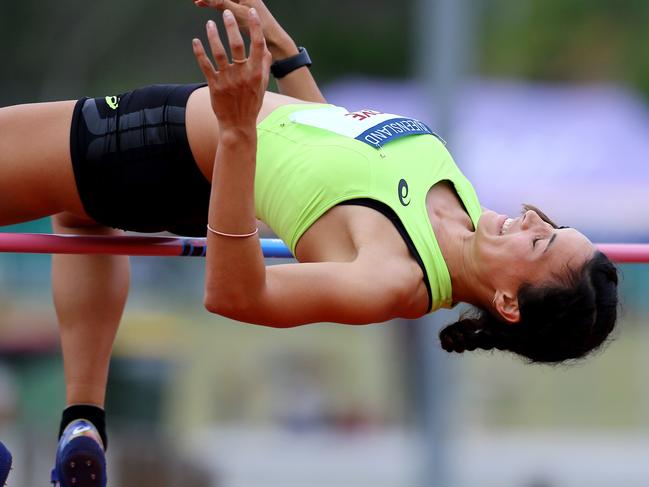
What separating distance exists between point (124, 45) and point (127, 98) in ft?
53.0

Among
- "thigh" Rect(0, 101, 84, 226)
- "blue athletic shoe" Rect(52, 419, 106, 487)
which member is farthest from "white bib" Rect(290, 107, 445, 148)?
"blue athletic shoe" Rect(52, 419, 106, 487)

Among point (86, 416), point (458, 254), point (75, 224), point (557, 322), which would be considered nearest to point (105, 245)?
point (75, 224)

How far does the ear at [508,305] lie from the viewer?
3.84 meters

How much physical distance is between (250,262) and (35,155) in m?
0.83

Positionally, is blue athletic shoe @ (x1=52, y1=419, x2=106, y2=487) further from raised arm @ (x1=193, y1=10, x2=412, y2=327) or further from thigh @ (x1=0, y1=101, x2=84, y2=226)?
raised arm @ (x1=193, y1=10, x2=412, y2=327)

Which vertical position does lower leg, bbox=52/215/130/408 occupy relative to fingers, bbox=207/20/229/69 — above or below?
below

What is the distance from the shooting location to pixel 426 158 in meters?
3.96

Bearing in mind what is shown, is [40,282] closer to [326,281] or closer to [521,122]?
[521,122]

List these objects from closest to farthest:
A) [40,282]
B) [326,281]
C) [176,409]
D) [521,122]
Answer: [326,281] < [176,409] < [40,282] < [521,122]

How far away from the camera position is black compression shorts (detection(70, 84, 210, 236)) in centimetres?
388

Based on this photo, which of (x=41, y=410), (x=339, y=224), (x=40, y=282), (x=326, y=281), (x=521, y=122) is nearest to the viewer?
(x=326, y=281)

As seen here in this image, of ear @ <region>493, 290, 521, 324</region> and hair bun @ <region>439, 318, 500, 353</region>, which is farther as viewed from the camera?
hair bun @ <region>439, 318, 500, 353</region>

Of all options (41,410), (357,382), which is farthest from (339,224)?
(357,382)

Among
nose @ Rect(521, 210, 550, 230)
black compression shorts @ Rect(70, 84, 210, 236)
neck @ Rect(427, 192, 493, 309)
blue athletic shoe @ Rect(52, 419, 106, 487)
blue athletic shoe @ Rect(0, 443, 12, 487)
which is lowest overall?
blue athletic shoe @ Rect(52, 419, 106, 487)
